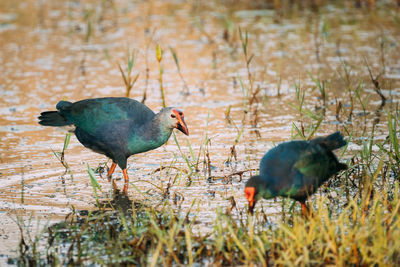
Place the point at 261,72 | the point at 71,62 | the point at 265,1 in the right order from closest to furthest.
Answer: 1. the point at 261,72
2. the point at 71,62
3. the point at 265,1

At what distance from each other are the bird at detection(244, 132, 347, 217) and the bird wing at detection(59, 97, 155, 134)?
146 cm

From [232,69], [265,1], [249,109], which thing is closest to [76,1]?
[265,1]

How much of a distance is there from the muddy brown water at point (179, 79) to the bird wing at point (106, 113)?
516 millimetres

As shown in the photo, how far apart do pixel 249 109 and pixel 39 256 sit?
13.9 ft

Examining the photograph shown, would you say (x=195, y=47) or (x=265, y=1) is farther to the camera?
(x=265, y=1)

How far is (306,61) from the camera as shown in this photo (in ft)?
32.6

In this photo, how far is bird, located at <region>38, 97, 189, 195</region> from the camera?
5.69 metres

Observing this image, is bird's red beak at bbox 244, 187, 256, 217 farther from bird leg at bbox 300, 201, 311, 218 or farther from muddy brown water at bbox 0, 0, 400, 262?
bird leg at bbox 300, 201, 311, 218

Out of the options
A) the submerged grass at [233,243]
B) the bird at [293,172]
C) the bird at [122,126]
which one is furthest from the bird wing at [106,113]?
the bird at [293,172]

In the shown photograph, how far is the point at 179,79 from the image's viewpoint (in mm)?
9500

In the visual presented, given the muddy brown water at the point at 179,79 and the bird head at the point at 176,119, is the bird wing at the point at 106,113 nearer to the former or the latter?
the bird head at the point at 176,119

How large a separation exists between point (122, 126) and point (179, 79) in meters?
3.86

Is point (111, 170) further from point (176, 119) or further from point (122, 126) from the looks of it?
point (176, 119)

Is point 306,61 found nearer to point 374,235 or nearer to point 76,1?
point 374,235
